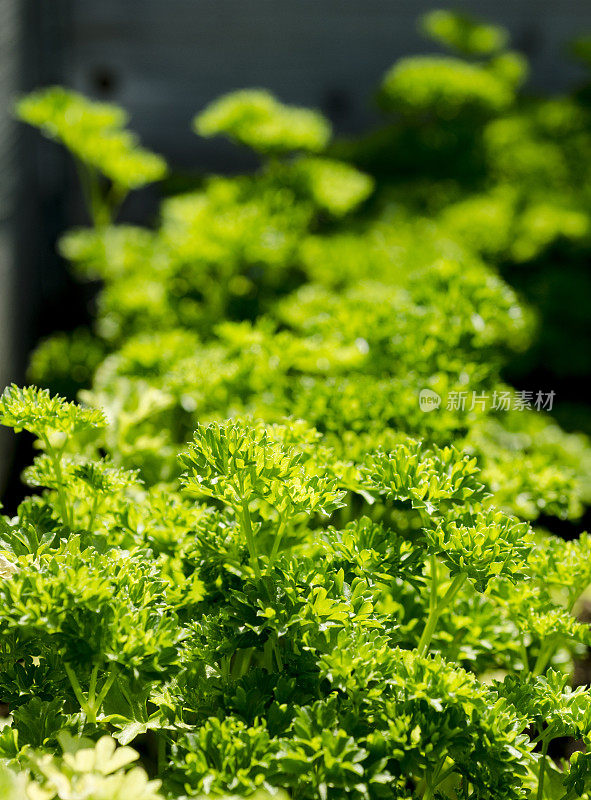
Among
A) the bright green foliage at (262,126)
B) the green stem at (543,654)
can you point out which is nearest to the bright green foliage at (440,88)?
the bright green foliage at (262,126)

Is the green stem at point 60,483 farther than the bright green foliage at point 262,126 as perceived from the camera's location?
No

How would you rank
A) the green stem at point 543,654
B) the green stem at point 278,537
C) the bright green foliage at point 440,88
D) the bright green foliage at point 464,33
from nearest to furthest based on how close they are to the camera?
the green stem at point 278,537 → the green stem at point 543,654 → the bright green foliage at point 440,88 → the bright green foliage at point 464,33

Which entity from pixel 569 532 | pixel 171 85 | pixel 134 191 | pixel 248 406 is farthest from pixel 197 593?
pixel 171 85

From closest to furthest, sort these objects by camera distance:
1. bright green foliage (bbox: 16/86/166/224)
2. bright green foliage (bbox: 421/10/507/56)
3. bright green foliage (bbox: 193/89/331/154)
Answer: bright green foliage (bbox: 16/86/166/224), bright green foliage (bbox: 193/89/331/154), bright green foliage (bbox: 421/10/507/56)

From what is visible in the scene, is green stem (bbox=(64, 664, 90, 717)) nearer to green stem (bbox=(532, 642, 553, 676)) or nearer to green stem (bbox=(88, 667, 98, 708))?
green stem (bbox=(88, 667, 98, 708))

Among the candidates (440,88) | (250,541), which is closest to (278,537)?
(250,541)

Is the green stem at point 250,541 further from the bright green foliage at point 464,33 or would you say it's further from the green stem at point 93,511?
the bright green foliage at point 464,33

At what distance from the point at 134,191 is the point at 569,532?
2.75m

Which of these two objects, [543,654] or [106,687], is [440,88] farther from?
[106,687]

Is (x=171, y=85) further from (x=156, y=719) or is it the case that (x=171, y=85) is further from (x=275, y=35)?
(x=156, y=719)

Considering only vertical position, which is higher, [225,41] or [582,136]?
[225,41]

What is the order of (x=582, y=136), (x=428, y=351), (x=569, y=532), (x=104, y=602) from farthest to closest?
1. (x=582, y=136)
2. (x=569, y=532)
3. (x=428, y=351)
4. (x=104, y=602)

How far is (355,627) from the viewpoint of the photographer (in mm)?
802

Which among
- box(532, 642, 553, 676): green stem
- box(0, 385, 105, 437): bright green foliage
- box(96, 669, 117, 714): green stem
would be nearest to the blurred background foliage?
box(532, 642, 553, 676): green stem
